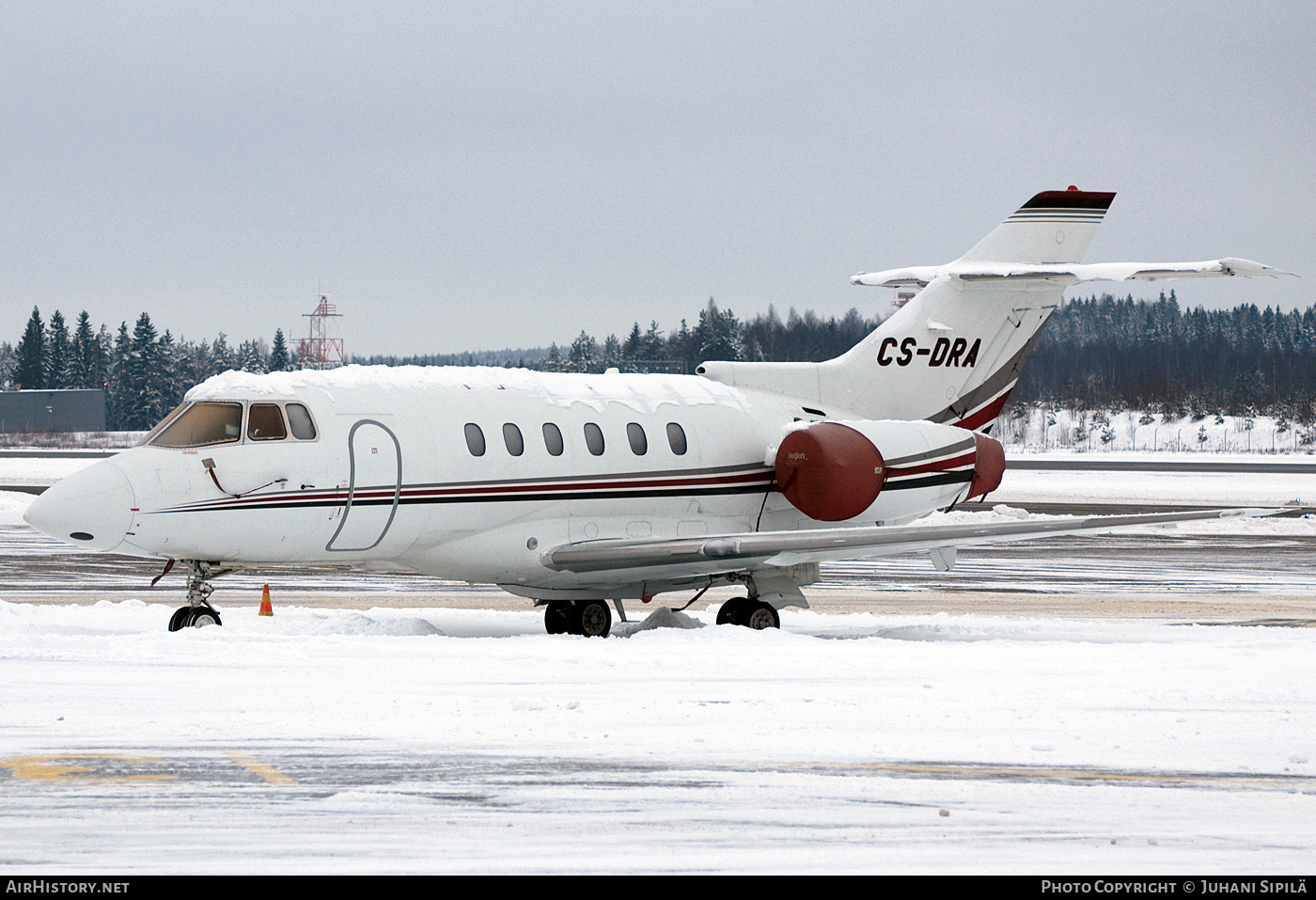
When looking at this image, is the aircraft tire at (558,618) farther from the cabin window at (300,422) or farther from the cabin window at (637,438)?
the cabin window at (300,422)

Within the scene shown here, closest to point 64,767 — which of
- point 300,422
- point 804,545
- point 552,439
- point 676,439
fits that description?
point 300,422

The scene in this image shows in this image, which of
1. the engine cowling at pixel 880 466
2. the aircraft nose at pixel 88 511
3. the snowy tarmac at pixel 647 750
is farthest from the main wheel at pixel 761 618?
the aircraft nose at pixel 88 511

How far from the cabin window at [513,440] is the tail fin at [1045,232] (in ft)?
25.7

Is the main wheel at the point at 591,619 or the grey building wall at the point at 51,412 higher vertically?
the grey building wall at the point at 51,412

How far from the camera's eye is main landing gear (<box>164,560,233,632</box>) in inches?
553

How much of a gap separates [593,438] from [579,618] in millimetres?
2177

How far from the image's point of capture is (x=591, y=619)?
17156 millimetres

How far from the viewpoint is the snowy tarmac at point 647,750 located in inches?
250

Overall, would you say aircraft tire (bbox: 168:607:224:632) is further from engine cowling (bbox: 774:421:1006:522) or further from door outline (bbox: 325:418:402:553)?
engine cowling (bbox: 774:421:1006:522)

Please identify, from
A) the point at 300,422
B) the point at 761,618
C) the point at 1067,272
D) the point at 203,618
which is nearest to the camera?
the point at 203,618

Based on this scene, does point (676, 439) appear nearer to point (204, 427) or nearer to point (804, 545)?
point (804, 545)

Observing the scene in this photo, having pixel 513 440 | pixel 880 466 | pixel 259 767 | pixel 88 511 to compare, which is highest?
pixel 513 440

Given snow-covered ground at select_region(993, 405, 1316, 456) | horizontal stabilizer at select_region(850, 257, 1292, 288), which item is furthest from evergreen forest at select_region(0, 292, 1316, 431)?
horizontal stabilizer at select_region(850, 257, 1292, 288)

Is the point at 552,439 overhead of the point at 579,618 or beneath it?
overhead
